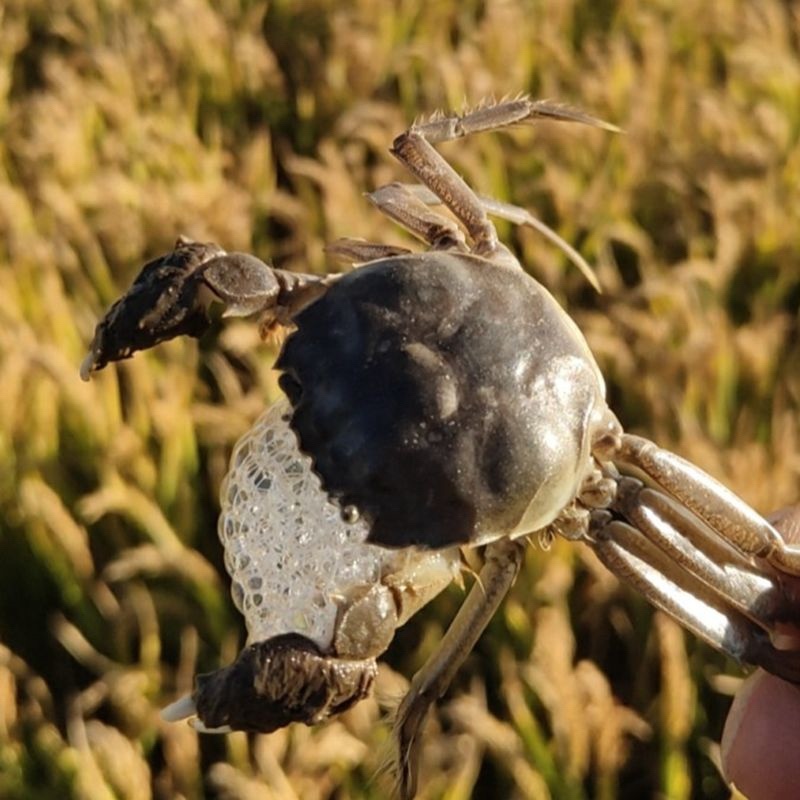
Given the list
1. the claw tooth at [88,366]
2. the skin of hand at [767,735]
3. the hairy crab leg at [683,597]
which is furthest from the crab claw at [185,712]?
the skin of hand at [767,735]

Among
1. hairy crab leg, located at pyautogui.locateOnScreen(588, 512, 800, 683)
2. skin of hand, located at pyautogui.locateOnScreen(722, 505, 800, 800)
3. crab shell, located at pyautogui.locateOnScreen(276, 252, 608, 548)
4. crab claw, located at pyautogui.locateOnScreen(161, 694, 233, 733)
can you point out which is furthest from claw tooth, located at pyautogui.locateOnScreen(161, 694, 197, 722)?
skin of hand, located at pyautogui.locateOnScreen(722, 505, 800, 800)

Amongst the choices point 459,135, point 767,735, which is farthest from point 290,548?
point 767,735

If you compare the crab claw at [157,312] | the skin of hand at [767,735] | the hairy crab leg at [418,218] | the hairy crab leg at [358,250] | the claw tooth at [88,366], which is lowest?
the skin of hand at [767,735]

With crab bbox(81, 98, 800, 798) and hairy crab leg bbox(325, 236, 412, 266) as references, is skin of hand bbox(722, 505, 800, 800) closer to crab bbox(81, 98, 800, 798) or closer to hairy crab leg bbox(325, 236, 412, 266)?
crab bbox(81, 98, 800, 798)

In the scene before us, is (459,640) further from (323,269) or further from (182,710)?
Answer: (323,269)

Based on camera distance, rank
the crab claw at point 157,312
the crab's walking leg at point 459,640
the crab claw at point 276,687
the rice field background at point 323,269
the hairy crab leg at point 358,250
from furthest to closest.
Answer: the rice field background at point 323,269 → the hairy crab leg at point 358,250 → the crab's walking leg at point 459,640 → the crab claw at point 157,312 → the crab claw at point 276,687

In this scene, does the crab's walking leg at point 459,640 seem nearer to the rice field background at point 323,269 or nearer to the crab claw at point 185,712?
the rice field background at point 323,269
